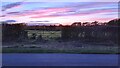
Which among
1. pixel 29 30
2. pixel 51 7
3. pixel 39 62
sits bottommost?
pixel 39 62

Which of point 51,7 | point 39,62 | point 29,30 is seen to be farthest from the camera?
point 29,30

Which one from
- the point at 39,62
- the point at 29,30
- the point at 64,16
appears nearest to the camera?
the point at 39,62

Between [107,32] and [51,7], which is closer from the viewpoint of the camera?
[51,7]

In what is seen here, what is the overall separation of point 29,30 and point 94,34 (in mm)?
2774

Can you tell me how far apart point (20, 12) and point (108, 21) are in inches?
139

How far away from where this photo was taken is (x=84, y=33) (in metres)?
13.9

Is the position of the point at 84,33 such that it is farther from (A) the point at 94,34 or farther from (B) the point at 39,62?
(B) the point at 39,62

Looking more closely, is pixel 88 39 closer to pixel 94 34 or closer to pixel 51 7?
pixel 94 34

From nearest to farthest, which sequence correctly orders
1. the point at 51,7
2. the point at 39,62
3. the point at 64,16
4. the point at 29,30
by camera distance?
the point at 39,62, the point at 51,7, the point at 64,16, the point at 29,30

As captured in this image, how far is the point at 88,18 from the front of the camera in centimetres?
1295

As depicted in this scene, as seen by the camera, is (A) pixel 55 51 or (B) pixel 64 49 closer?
(A) pixel 55 51

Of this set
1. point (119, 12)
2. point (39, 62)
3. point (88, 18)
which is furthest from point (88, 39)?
point (39, 62)

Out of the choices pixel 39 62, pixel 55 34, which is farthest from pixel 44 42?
pixel 39 62

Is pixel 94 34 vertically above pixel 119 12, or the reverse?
pixel 119 12
